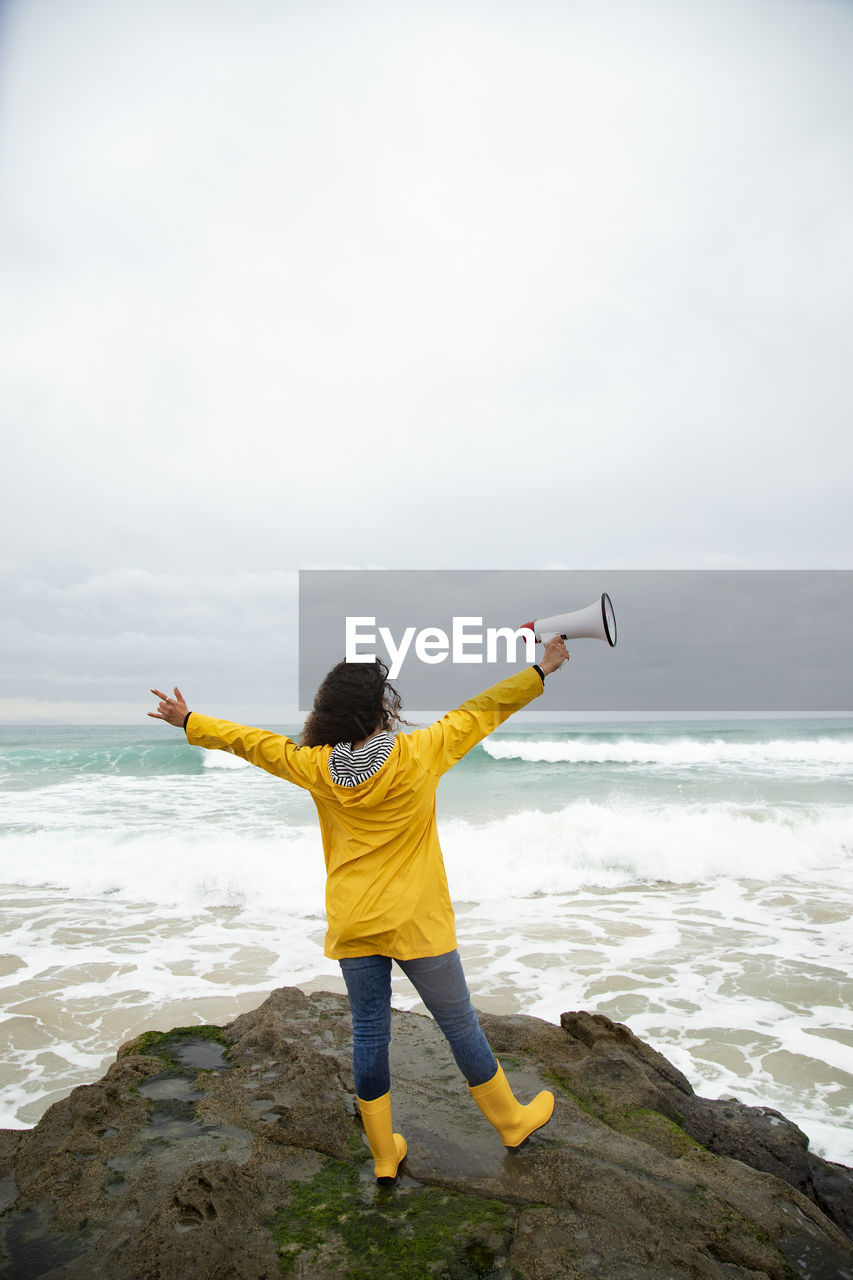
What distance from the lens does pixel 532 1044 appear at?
3.97 metres

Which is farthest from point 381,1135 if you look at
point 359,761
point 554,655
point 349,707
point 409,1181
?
point 554,655

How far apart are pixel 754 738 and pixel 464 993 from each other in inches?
1612

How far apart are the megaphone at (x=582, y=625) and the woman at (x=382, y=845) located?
0.25 feet

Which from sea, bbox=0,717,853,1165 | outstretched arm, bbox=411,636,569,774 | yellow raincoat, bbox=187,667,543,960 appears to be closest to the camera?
yellow raincoat, bbox=187,667,543,960

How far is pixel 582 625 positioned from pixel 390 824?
40.4 inches

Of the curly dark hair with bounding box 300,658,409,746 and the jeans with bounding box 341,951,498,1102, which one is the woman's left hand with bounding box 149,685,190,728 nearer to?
the curly dark hair with bounding box 300,658,409,746

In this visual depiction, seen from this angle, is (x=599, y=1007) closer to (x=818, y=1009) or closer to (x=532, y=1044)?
(x=818, y=1009)

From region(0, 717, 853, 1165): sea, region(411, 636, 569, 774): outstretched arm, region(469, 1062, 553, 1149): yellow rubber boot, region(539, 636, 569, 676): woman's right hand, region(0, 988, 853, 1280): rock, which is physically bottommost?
region(0, 717, 853, 1165): sea

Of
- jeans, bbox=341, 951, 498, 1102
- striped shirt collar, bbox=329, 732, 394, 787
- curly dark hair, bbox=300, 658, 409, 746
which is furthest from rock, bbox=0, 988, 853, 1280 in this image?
curly dark hair, bbox=300, 658, 409, 746

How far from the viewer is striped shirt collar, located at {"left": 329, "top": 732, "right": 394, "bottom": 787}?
2488mm

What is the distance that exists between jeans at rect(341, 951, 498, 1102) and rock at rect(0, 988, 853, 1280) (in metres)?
0.41

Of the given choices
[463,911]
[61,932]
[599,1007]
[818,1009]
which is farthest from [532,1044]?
[61,932]

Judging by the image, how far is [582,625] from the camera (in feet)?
8.89

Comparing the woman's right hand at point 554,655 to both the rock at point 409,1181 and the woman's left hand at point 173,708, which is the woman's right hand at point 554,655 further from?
the rock at point 409,1181
